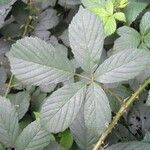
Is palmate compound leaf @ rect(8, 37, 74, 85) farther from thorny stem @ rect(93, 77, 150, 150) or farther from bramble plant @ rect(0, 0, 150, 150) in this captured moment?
thorny stem @ rect(93, 77, 150, 150)

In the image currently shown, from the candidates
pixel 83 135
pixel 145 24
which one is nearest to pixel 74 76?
pixel 83 135

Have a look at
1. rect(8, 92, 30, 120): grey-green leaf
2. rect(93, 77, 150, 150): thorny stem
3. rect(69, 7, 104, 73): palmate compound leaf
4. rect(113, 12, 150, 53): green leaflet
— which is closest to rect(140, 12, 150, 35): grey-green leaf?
rect(113, 12, 150, 53): green leaflet

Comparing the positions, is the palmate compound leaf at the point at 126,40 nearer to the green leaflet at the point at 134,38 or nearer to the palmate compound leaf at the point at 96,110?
the green leaflet at the point at 134,38

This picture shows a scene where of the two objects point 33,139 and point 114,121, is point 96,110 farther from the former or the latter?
point 33,139

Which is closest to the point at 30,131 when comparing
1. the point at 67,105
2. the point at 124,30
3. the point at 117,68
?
the point at 67,105

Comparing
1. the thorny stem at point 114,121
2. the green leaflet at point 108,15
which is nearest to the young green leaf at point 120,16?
the green leaflet at point 108,15

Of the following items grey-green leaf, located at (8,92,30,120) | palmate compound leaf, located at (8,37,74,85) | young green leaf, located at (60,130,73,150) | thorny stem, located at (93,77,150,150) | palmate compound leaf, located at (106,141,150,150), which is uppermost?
palmate compound leaf, located at (8,37,74,85)

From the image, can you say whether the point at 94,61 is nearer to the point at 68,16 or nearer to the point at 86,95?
the point at 86,95

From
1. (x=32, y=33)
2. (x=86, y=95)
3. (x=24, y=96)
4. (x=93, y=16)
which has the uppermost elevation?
(x=93, y=16)
